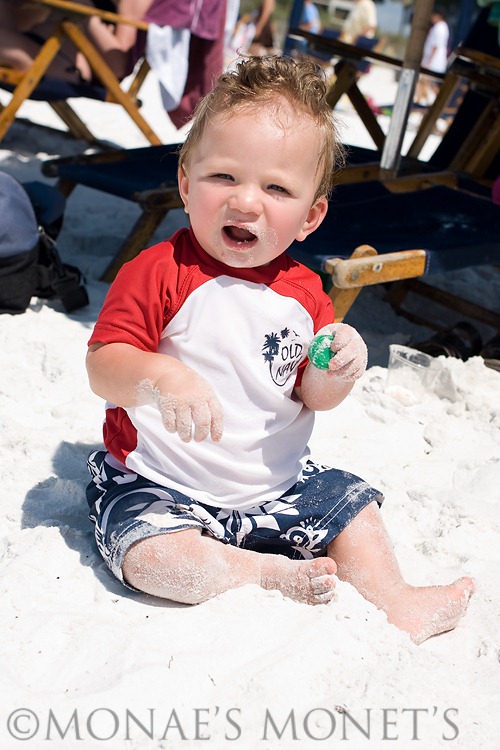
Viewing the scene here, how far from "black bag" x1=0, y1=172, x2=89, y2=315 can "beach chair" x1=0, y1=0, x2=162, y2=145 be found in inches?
57.3

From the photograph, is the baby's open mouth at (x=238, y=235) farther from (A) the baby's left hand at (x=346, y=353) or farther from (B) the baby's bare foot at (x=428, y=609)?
(B) the baby's bare foot at (x=428, y=609)

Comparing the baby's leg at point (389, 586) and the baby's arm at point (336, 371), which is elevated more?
the baby's arm at point (336, 371)

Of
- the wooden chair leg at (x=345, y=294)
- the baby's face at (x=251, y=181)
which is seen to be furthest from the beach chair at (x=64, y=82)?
the baby's face at (x=251, y=181)

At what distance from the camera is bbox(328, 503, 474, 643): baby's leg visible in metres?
1.69

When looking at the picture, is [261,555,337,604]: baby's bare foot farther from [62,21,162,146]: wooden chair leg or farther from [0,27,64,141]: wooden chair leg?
[62,21,162,146]: wooden chair leg

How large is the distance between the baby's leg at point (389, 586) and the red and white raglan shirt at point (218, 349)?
199mm

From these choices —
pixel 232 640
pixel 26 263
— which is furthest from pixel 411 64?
pixel 232 640

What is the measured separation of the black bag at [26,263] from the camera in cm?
296

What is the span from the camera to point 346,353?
1.65 meters

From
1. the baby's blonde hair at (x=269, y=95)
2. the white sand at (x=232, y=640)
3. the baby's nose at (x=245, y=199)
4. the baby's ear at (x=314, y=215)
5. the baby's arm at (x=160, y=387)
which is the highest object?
the baby's blonde hair at (x=269, y=95)

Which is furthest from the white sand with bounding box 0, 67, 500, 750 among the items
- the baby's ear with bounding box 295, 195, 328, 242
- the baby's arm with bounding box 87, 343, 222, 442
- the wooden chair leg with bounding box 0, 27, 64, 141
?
the wooden chair leg with bounding box 0, 27, 64, 141

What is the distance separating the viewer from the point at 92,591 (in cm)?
167

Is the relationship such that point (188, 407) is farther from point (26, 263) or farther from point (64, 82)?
point (64, 82)

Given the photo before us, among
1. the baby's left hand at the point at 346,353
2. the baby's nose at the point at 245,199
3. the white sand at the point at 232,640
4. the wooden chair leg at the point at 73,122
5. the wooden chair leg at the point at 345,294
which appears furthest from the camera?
the wooden chair leg at the point at 73,122
